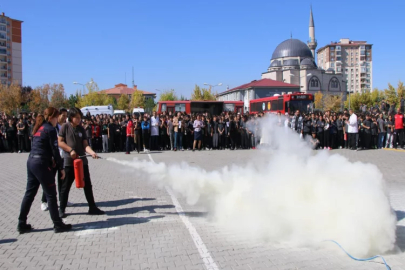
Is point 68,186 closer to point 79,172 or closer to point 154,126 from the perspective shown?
point 79,172

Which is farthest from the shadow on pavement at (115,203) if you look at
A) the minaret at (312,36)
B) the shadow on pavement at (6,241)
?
the minaret at (312,36)

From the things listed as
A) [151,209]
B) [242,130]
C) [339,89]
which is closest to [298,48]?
[339,89]

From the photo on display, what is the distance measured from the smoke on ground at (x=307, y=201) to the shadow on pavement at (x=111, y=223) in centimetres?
122

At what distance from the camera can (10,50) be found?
393 feet

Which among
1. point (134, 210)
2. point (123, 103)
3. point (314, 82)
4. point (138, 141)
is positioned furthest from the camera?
point (314, 82)

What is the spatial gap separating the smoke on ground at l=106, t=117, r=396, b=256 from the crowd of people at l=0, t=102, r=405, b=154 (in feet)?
42.6

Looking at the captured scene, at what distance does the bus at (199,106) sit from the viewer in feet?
120

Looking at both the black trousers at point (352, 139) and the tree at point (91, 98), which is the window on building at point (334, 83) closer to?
the tree at point (91, 98)

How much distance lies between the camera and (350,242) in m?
5.23

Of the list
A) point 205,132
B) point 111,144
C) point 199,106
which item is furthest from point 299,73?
point 111,144

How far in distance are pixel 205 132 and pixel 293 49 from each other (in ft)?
334

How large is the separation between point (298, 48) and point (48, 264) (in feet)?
388

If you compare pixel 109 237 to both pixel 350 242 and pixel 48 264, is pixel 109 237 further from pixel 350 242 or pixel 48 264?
pixel 350 242

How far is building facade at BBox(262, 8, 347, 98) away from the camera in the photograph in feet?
355
